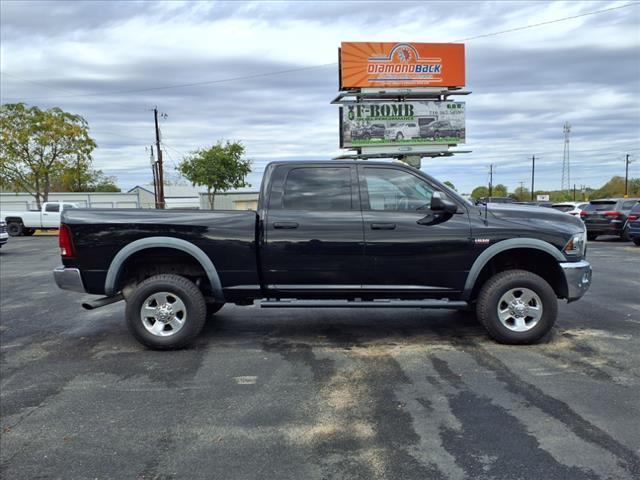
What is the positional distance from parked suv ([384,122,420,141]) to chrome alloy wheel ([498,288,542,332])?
88.9 ft

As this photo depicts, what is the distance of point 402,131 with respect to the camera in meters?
32.2

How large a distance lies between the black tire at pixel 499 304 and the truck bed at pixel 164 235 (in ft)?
8.28

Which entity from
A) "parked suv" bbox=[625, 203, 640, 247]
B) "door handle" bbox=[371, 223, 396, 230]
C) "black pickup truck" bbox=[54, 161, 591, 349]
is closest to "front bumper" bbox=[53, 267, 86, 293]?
"black pickup truck" bbox=[54, 161, 591, 349]

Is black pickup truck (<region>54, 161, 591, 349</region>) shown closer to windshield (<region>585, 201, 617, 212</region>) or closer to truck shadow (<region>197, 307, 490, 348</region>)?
truck shadow (<region>197, 307, 490, 348</region>)

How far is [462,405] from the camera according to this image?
4137mm

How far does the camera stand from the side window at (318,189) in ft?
19.2

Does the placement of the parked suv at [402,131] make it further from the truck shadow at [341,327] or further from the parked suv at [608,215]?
the truck shadow at [341,327]

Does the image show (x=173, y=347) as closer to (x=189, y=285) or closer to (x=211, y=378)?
(x=189, y=285)

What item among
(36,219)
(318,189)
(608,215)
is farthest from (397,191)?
(36,219)

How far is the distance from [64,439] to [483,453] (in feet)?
9.26

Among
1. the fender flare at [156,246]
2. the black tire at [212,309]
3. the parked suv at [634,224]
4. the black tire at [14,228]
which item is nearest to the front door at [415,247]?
the fender flare at [156,246]

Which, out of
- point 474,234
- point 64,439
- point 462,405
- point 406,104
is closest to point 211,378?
point 64,439

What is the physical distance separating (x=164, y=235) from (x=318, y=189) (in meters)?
1.75

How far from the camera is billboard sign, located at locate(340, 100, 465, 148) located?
31391 millimetres
